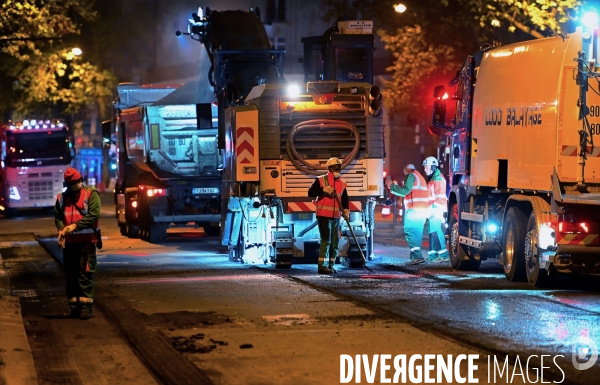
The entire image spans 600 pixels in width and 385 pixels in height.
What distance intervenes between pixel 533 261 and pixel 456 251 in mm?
3096

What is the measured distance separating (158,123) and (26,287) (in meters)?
9.54

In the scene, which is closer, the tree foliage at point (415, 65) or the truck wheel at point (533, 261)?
the truck wheel at point (533, 261)

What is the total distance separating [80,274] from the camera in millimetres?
11641

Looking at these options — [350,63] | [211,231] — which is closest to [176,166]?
[211,231]

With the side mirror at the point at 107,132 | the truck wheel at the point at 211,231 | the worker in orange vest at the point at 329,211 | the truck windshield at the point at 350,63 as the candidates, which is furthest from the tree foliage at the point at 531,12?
the worker in orange vest at the point at 329,211

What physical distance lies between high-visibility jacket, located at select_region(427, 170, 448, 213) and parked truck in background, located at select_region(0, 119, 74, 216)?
19871 mm

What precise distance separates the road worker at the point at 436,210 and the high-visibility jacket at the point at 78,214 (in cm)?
800

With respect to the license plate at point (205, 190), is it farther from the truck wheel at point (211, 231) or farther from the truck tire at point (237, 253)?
the truck tire at point (237, 253)

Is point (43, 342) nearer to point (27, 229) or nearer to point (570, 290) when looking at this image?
point (570, 290)

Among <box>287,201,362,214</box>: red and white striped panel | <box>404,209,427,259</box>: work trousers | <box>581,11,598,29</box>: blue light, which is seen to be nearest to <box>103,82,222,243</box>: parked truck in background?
<box>404,209,427,259</box>: work trousers

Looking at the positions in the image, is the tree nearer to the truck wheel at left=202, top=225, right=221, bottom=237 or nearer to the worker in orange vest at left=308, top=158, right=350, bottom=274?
the truck wheel at left=202, top=225, right=221, bottom=237

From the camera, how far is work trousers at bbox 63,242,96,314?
37.9ft

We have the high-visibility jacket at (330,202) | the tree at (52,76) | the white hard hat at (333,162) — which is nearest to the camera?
the high-visibility jacket at (330,202)

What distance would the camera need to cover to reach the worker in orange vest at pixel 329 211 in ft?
52.3
